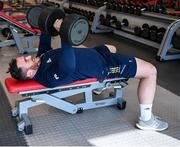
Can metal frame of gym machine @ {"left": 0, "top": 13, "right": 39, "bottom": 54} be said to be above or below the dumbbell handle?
below

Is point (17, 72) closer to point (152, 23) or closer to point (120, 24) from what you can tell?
point (152, 23)

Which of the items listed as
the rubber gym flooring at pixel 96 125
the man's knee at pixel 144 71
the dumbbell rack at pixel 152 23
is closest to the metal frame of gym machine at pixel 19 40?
the rubber gym flooring at pixel 96 125

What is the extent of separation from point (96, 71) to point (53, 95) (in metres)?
0.36

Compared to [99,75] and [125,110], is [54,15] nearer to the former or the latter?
[99,75]

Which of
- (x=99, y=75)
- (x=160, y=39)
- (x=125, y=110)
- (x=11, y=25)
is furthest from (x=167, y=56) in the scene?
(x=11, y=25)

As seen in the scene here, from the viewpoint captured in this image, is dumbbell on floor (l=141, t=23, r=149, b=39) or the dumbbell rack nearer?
the dumbbell rack

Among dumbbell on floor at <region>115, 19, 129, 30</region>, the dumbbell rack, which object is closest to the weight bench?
the dumbbell rack

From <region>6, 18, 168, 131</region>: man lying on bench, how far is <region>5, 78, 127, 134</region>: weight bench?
6cm

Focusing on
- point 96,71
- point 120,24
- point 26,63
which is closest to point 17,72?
point 26,63

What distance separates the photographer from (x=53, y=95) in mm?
2021

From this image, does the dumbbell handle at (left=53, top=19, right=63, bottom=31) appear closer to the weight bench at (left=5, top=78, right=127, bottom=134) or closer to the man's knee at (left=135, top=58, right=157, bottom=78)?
the weight bench at (left=5, top=78, right=127, bottom=134)

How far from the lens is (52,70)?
1816 mm

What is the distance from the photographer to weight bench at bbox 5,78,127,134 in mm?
1896

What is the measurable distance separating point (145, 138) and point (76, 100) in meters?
0.80
